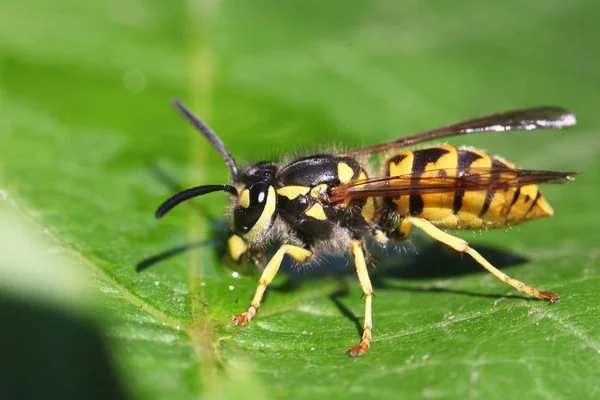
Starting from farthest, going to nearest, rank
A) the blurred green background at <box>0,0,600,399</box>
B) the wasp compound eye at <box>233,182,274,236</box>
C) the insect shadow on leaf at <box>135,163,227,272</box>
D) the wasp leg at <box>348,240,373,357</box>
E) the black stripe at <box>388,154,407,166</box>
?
the black stripe at <box>388,154,407,166</box>
the wasp compound eye at <box>233,182,274,236</box>
the insect shadow on leaf at <box>135,163,227,272</box>
the wasp leg at <box>348,240,373,357</box>
the blurred green background at <box>0,0,600,399</box>

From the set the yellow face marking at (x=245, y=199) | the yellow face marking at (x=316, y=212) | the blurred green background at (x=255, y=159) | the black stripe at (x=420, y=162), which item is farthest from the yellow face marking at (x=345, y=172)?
the yellow face marking at (x=245, y=199)

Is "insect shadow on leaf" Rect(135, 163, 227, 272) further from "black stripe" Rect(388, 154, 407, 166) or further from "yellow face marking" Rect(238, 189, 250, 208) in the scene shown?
"black stripe" Rect(388, 154, 407, 166)

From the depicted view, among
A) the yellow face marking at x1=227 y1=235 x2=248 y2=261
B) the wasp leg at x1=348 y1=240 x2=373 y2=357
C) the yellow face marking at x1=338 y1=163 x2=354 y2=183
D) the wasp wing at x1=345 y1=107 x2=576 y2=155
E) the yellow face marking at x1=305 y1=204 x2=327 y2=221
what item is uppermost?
the wasp wing at x1=345 y1=107 x2=576 y2=155

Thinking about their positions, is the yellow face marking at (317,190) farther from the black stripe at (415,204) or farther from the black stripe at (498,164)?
the black stripe at (498,164)

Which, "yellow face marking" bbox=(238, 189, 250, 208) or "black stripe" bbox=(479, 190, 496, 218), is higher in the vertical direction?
"yellow face marking" bbox=(238, 189, 250, 208)

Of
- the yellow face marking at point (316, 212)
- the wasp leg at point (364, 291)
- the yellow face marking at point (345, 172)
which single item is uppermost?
the yellow face marking at point (345, 172)

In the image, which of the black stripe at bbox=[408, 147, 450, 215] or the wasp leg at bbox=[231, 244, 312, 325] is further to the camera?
the black stripe at bbox=[408, 147, 450, 215]

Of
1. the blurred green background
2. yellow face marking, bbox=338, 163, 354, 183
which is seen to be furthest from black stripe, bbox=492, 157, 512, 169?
yellow face marking, bbox=338, 163, 354, 183

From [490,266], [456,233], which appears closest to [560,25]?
[456,233]

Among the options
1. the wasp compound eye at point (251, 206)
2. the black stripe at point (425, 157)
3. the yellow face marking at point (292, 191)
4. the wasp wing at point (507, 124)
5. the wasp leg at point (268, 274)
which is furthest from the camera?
the wasp wing at point (507, 124)
